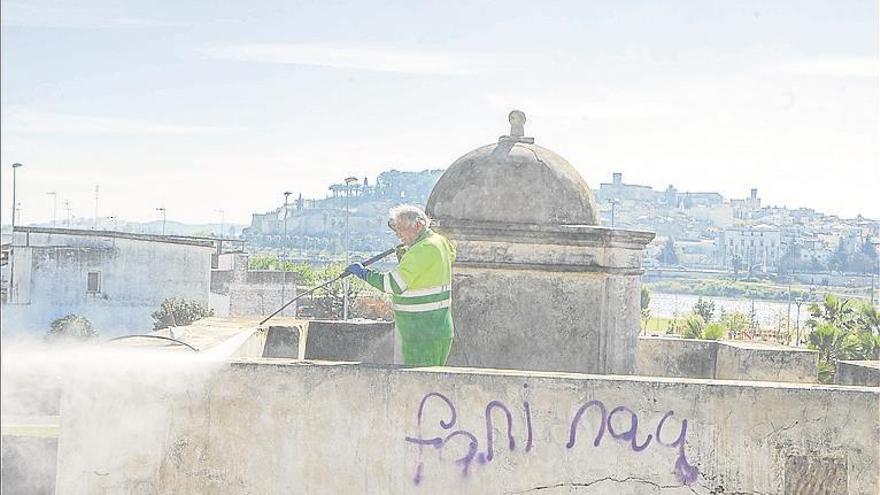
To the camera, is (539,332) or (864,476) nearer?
(864,476)

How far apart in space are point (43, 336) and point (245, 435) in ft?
5.40

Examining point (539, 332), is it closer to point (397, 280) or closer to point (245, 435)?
point (397, 280)

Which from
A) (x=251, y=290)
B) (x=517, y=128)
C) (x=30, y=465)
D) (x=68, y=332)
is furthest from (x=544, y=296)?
(x=251, y=290)

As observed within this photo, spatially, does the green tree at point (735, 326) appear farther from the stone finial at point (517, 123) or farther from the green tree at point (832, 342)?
the stone finial at point (517, 123)

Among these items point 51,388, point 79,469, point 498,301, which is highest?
point 498,301

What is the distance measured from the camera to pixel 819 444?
23.8 feet

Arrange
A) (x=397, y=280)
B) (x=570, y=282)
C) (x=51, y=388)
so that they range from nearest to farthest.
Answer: (x=51, y=388), (x=397, y=280), (x=570, y=282)

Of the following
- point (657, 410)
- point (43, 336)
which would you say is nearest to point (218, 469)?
point (43, 336)

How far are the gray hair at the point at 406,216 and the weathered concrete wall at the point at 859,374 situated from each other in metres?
4.22

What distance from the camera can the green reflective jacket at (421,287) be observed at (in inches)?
320

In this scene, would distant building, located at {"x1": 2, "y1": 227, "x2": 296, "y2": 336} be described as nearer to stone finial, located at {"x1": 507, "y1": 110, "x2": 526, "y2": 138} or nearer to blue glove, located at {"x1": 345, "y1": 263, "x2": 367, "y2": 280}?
stone finial, located at {"x1": 507, "y1": 110, "x2": 526, "y2": 138}

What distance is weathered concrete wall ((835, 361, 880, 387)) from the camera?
933cm

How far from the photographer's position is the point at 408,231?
829cm

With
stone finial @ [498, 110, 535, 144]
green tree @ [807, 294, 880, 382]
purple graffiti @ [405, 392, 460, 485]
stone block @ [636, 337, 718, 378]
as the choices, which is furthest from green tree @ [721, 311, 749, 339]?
purple graffiti @ [405, 392, 460, 485]
